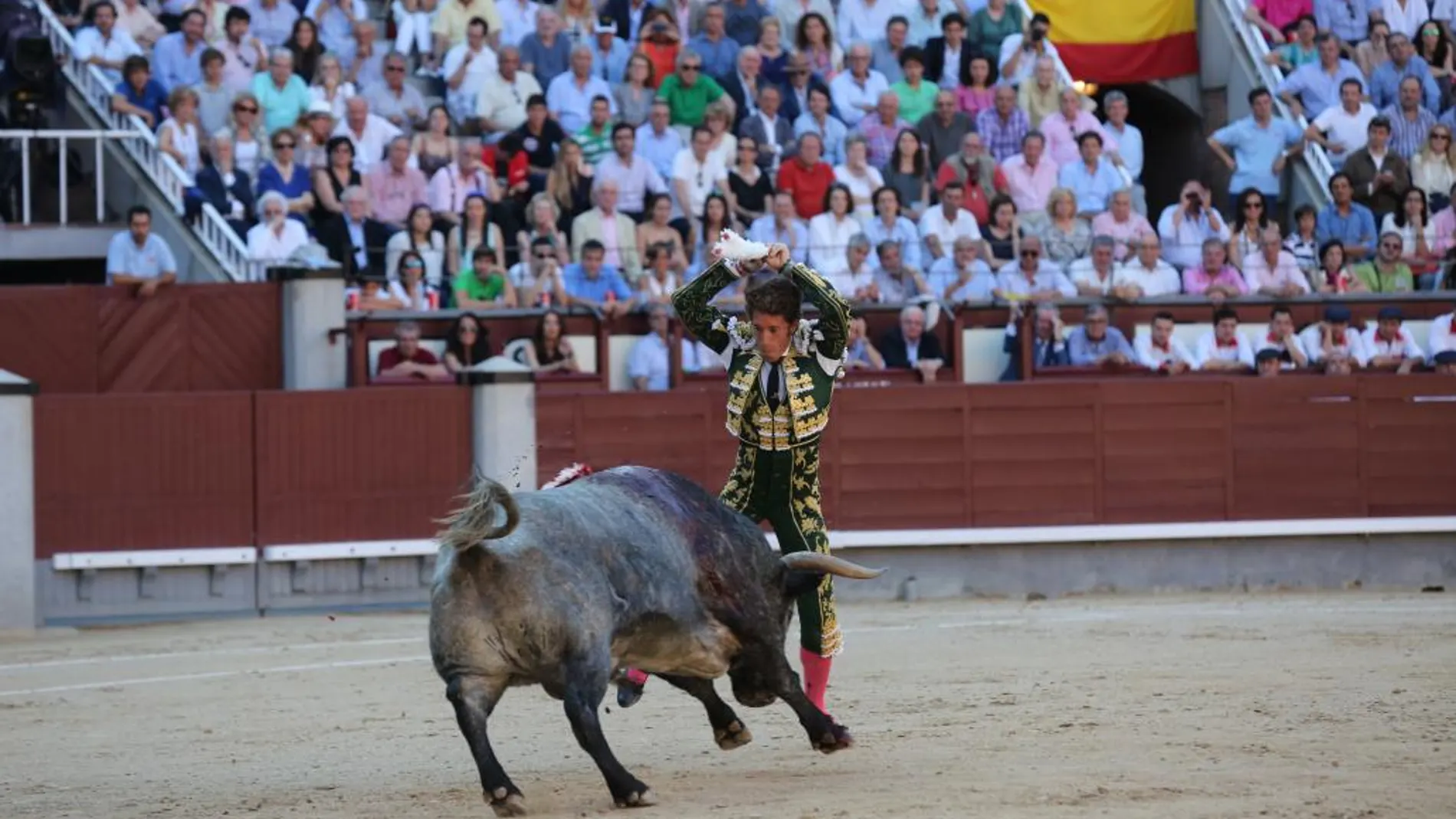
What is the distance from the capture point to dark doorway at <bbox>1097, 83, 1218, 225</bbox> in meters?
16.8

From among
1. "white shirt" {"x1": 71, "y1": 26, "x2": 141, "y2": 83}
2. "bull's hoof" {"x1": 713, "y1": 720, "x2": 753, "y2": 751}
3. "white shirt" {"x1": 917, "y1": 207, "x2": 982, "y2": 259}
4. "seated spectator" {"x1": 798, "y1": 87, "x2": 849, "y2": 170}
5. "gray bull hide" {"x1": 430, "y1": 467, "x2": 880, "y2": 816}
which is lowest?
"bull's hoof" {"x1": 713, "y1": 720, "x2": 753, "y2": 751}

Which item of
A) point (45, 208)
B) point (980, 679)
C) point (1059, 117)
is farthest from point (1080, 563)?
point (45, 208)

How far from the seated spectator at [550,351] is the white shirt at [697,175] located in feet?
4.15

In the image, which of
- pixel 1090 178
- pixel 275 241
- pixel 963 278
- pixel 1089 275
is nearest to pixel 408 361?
pixel 275 241

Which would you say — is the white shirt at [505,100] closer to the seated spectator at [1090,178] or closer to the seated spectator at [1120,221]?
the seated spectator at [1090,178]

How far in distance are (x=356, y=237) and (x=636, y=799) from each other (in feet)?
24.3

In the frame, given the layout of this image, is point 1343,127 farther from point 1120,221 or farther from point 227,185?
point 227,185

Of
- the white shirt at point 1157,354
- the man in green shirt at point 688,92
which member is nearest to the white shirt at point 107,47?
the man in green shirt at point 688,92

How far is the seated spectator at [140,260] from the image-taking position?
12.0 m

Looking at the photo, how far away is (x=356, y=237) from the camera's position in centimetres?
1251

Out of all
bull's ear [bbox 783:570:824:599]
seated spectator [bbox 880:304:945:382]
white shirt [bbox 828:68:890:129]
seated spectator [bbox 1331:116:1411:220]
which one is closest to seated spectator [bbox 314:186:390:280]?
seated spectator [bbox 880:304:945:382]

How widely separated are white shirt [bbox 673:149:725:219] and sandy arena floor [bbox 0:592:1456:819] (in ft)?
11.1

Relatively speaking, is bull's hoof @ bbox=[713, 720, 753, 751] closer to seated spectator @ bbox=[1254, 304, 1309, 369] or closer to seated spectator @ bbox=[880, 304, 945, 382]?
seated spectator @ bbox=[880, 304, 945, 382]

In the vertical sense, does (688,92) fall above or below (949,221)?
above
